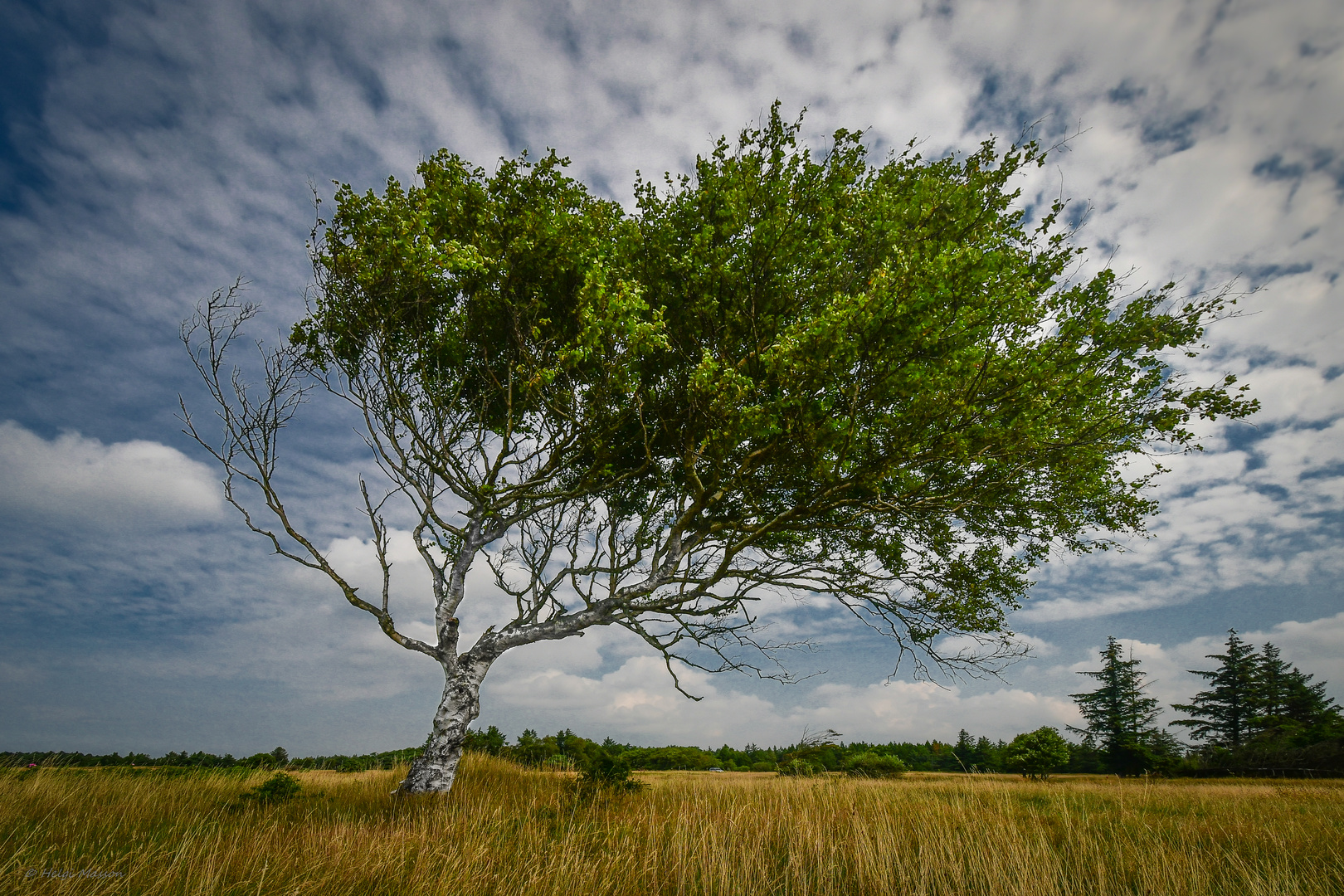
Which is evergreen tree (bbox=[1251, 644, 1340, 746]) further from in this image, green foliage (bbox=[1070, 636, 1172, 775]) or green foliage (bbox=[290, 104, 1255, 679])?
green foliage (bbox=[290, 104, 1255, 679])

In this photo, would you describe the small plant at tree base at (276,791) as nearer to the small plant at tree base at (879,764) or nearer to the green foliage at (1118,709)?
the small plant at tree base at (879,764)

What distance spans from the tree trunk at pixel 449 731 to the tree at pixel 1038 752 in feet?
84.7

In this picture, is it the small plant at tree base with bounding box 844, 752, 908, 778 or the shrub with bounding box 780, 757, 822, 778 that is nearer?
the shrub with bounding box 780, 757, 822, 778

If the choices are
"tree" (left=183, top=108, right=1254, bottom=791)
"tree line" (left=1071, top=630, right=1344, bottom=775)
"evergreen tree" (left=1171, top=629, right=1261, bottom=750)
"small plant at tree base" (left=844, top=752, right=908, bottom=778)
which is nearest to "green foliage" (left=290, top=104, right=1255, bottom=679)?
"tree" (left=183, top=108, right=1254, bottom=791)

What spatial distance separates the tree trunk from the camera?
1012 centimetres

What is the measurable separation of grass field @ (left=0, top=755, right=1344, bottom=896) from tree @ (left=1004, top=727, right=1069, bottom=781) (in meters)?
15.0

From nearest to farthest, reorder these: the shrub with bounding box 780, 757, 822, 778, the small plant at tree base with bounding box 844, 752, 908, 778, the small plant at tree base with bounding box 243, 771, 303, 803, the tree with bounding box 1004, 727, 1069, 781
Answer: the small plant at tree base with bounding box 243, 771, 303, 803, the shrub with bounding box 780, 757, 822, 778, the small plant at tree base with bounding box 844, 752, 908, 778, the tree with bounding box 1004, 727, 1069, 781

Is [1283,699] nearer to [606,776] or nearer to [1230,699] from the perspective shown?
[1230,699]

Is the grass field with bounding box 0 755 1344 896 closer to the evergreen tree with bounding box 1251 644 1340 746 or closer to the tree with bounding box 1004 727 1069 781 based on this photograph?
the tree with bounding box 1004 727 1069 781

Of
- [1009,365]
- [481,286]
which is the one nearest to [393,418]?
[481,286]

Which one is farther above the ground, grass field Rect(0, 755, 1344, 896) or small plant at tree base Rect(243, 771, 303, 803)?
grass field Rect(0, 755, 1344, 896)

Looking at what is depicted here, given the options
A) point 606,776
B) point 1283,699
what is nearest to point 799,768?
point 606,776

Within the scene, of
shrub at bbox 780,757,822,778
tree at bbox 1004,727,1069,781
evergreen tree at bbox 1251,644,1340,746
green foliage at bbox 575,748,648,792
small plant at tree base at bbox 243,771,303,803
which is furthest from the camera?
evergreen tree at bbox 1251,644,1340,746

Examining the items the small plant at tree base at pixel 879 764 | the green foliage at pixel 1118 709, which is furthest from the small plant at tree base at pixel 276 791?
the green foliage at pixel 1118 709
